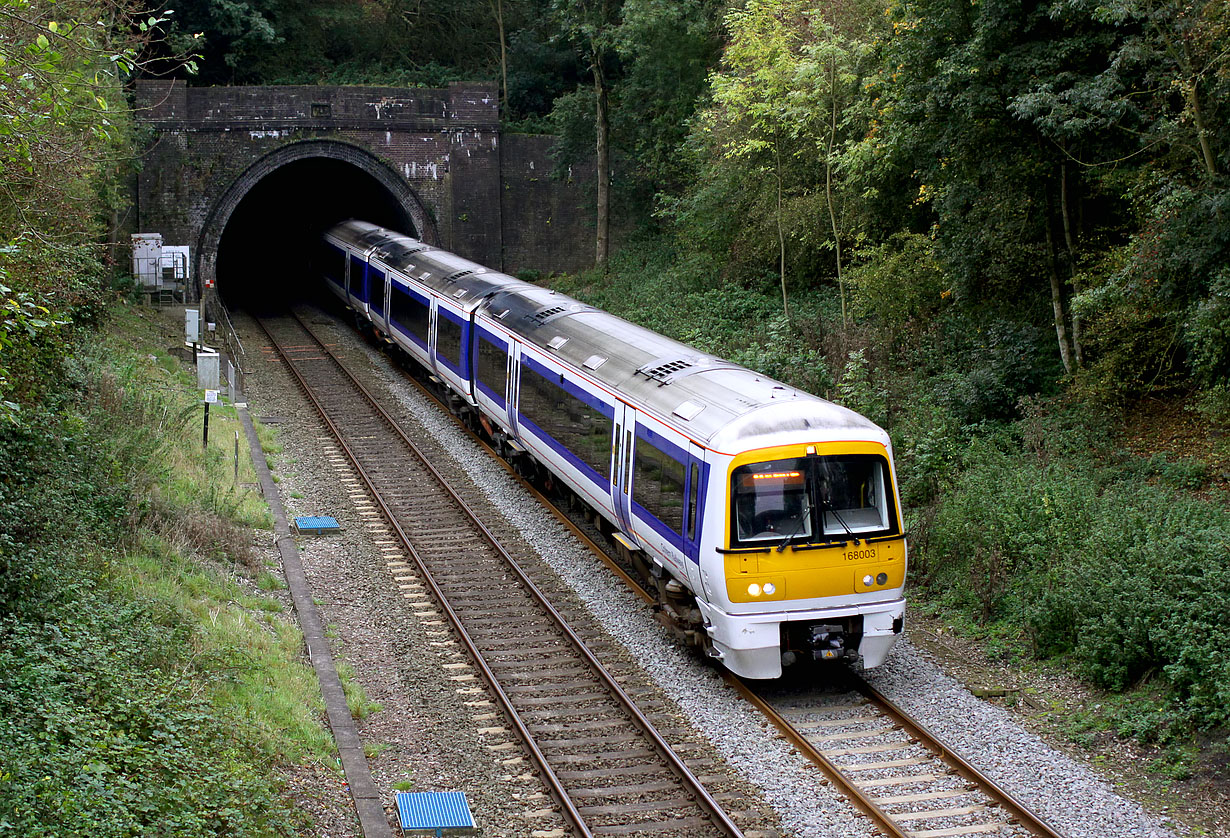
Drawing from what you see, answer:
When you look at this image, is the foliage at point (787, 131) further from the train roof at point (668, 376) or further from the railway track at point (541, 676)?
the railway track at point (541, 676)

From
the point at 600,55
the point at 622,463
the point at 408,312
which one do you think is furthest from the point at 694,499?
the point at 600,55

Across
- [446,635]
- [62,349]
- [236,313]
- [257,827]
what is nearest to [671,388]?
[446,635]

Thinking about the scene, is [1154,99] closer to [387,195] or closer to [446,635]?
[446,635]

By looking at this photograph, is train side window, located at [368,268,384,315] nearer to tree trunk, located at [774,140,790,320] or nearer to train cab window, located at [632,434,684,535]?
tree trunk, located at [774,140,790,320]

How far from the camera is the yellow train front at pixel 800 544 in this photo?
384 inches

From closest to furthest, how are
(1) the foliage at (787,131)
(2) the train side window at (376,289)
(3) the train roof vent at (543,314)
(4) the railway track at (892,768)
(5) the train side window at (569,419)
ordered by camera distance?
(4) the railway track at (892,768)
(5) the train side window at (569,419)
(3) the train roof vent at (543,314)
(1) the foliage at (787,131)
(2) the train side window at (376,289)

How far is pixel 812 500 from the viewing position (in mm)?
9891

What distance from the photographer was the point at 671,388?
11633mm

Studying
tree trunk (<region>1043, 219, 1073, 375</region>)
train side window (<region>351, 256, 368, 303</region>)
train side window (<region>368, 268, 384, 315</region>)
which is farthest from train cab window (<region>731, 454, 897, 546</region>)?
train side window (<region>351, 256, 368, 303</region>)

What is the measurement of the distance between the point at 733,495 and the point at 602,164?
24.0m

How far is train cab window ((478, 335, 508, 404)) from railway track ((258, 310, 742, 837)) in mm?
1636

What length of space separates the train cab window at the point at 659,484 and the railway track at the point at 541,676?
61.8 inches

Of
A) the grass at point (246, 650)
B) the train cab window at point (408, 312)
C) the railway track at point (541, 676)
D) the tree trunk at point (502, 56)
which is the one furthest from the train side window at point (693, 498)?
the tree trunk at point (502, 56)

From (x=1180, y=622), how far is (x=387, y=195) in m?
29.0
